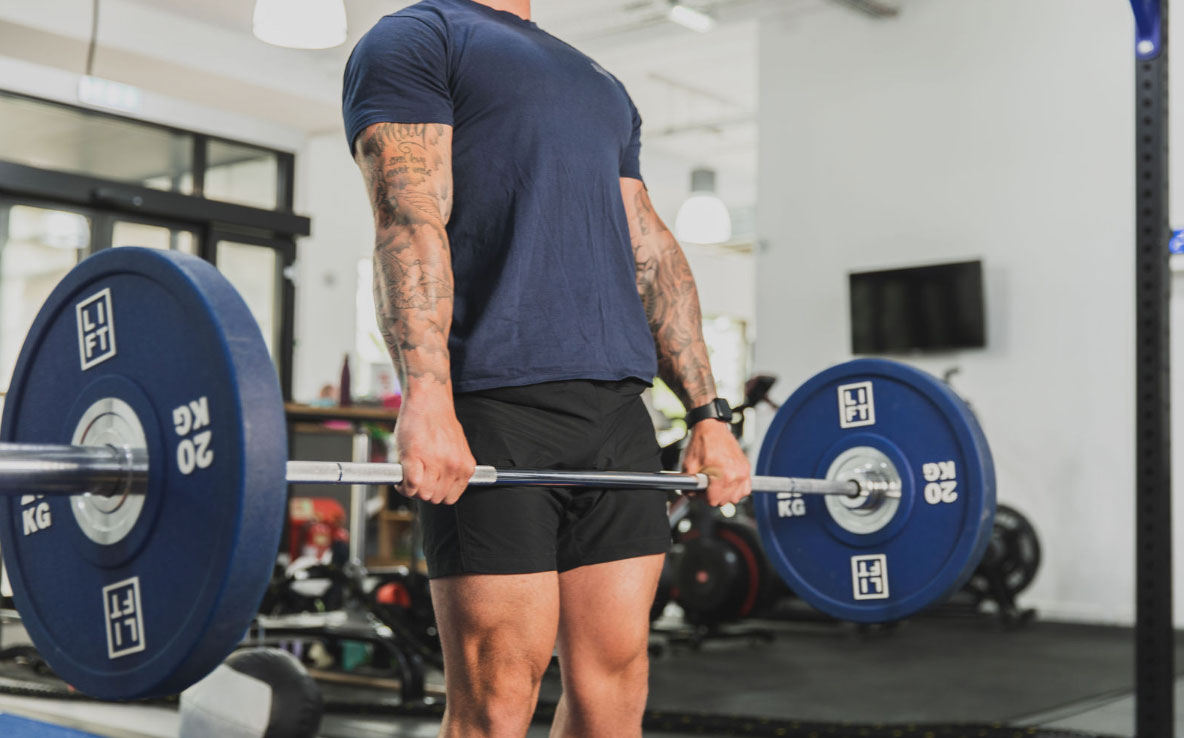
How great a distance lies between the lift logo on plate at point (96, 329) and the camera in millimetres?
1181

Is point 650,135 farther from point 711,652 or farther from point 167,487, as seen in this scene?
point 167,487

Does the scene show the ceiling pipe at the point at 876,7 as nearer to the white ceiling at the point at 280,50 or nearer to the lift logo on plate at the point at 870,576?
the white ceiling at the point at 280,50

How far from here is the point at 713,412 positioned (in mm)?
1660

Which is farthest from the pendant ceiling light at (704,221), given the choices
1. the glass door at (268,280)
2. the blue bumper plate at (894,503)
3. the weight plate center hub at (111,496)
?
the weight plate center hub at (111,496)

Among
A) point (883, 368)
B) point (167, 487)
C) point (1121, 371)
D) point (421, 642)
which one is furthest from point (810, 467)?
point (1121, 371)

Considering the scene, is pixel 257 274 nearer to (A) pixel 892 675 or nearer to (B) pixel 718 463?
(A) pixel 892 675

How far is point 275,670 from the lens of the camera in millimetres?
2693

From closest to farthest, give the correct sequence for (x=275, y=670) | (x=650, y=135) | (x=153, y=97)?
(x=275, y=670), (x=153, y=97), (x=650, y=135)

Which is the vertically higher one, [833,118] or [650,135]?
[650,135]

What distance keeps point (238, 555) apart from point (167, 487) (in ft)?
0.44

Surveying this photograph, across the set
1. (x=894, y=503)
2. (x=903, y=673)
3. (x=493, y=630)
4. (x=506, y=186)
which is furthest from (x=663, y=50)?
(x=493, y=630)

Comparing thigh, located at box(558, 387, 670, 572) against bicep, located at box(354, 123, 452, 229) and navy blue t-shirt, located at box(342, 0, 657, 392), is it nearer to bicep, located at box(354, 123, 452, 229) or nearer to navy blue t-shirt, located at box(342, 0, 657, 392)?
navy blue t-shirt, located at box(342, 0, 657, 392)

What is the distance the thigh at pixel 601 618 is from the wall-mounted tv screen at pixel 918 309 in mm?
4960

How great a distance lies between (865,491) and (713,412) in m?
0.39
